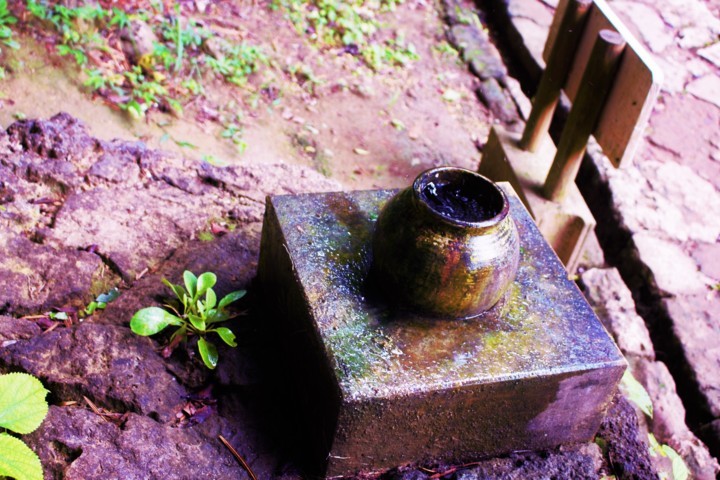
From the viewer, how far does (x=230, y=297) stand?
2748 millimetres

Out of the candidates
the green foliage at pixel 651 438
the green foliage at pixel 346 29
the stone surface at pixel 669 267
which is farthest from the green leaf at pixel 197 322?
the green foliage at pixel 346 29

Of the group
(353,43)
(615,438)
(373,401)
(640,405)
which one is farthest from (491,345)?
(353,43)

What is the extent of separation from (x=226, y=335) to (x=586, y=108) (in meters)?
2.44

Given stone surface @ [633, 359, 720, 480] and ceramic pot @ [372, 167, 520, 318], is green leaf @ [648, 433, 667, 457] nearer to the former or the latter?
stone surface @ [633, 359, 720, 480]

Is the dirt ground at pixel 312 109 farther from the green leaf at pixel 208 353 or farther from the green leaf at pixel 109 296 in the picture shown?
the green leaf at pixel 208 353

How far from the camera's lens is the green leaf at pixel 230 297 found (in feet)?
8.95

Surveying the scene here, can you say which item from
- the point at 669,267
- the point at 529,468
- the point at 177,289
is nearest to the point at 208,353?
the point at 177,289

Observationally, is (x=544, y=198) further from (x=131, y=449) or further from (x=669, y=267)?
(x=131, y=449)

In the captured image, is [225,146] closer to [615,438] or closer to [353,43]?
[353,43]

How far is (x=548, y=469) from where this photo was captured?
2490 millimetres

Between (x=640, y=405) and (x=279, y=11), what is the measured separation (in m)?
4.45

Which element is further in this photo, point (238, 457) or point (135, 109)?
point (135, 109)

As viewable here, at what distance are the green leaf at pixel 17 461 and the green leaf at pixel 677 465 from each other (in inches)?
100

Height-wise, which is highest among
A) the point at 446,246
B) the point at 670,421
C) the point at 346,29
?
the point at 446,246
